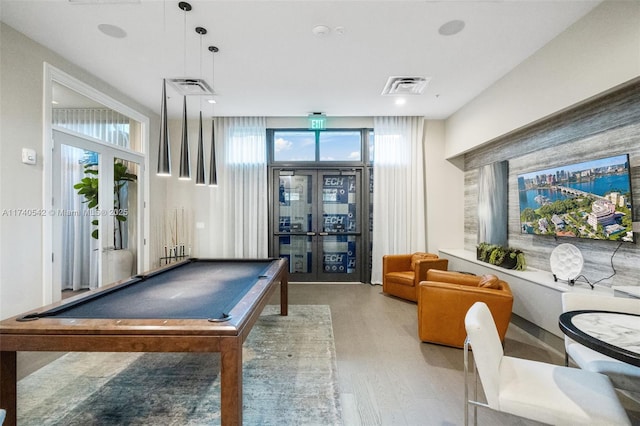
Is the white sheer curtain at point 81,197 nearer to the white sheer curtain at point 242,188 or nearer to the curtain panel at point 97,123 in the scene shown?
the curtain panel at point 97,123

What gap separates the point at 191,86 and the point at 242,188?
6.93 ft

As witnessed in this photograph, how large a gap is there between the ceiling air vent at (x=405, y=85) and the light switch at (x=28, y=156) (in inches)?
164

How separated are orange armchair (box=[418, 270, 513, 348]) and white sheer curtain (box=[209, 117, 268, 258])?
11.4 ft

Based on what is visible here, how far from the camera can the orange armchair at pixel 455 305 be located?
2.82 m

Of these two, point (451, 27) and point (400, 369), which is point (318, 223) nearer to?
point (400, 369)

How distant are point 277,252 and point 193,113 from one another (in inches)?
122

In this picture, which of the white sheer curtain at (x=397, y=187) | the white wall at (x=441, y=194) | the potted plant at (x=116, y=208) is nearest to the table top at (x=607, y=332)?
the white sheer curtain at (x=397, y=187)

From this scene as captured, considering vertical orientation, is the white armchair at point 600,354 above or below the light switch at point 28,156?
below

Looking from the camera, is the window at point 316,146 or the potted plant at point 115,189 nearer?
the potted plant at point 115,189

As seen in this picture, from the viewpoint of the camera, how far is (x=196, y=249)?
5.80 m

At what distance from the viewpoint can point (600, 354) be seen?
192 centimetres

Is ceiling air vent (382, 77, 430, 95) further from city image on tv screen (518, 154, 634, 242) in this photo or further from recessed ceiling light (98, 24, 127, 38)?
recessed ceiling light (98, 24, 127, 38)

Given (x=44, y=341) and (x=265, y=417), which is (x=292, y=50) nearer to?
(x=44, y=341)

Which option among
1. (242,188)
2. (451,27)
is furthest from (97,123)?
(451,27)
